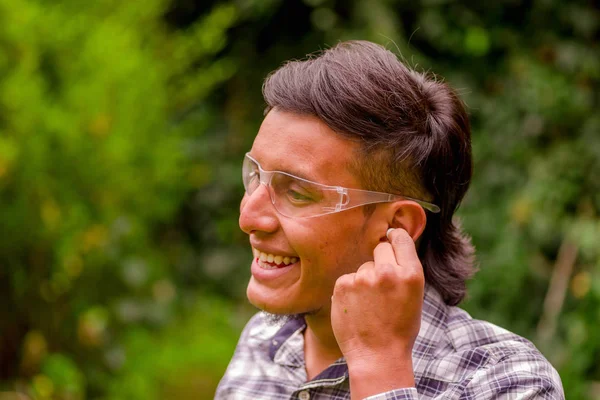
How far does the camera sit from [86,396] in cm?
480

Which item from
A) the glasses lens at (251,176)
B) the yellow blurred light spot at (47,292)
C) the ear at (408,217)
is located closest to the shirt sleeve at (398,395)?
the ear at (408,217)

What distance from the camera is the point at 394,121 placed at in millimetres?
2035

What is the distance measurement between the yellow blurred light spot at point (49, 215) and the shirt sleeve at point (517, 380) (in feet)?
10.7

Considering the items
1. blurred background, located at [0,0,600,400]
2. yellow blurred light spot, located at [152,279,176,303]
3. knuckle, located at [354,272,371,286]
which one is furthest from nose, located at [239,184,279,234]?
yellow blurred light spot, located at [152,279,176,303]

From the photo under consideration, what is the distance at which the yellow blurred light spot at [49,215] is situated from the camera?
14.8ft

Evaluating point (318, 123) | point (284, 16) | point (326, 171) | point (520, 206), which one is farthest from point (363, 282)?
point (284, 16)

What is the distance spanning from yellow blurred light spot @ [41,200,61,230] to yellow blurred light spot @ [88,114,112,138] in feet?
1.68

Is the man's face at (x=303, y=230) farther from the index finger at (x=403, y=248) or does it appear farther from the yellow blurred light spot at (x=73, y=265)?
A: the yellow blurred light spot at (x=73, y=265)

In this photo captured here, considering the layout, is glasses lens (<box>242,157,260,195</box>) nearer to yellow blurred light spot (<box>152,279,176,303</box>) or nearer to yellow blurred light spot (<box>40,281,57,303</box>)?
yellow blurred light spot (<box>40,281,57,303</box>)

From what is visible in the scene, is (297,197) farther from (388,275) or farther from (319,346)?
(319,346)

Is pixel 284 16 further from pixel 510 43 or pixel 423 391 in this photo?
pixel 423 391

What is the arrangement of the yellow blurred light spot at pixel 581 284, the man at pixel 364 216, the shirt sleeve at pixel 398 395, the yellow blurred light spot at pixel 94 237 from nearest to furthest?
the shirt sleeve at pixel 398 395
the man at pixel 364 216
the yellow blurred light spot at pixel 581 284
the yellow blurred light spot at pixel 94 237

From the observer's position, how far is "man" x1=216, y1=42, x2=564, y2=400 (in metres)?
1.86

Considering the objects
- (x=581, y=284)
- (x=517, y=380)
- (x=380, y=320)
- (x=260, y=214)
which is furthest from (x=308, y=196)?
(x=581, y=284)
